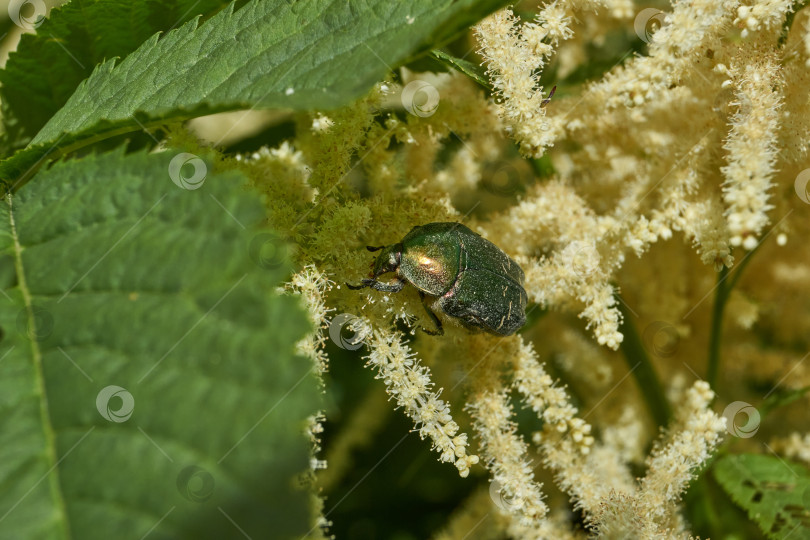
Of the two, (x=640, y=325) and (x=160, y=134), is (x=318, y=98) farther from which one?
(x=640, y=325)

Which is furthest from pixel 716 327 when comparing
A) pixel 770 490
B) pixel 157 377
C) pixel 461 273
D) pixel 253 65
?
pixel 157 377

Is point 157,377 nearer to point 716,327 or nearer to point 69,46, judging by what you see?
point 69,46

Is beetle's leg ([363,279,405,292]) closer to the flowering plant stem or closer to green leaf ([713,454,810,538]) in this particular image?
the flowering plant stem

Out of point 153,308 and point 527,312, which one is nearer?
point 153,308

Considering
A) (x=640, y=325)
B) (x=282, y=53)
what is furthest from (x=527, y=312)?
(x=282, y=53)

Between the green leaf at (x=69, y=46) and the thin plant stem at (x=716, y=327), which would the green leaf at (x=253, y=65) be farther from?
the thin plant stem at (x=716, y=327)

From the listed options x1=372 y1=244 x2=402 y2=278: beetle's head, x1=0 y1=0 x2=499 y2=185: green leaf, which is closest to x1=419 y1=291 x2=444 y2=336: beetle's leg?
x1=372 y1=244 x2=402 y2=278: beetle's head
